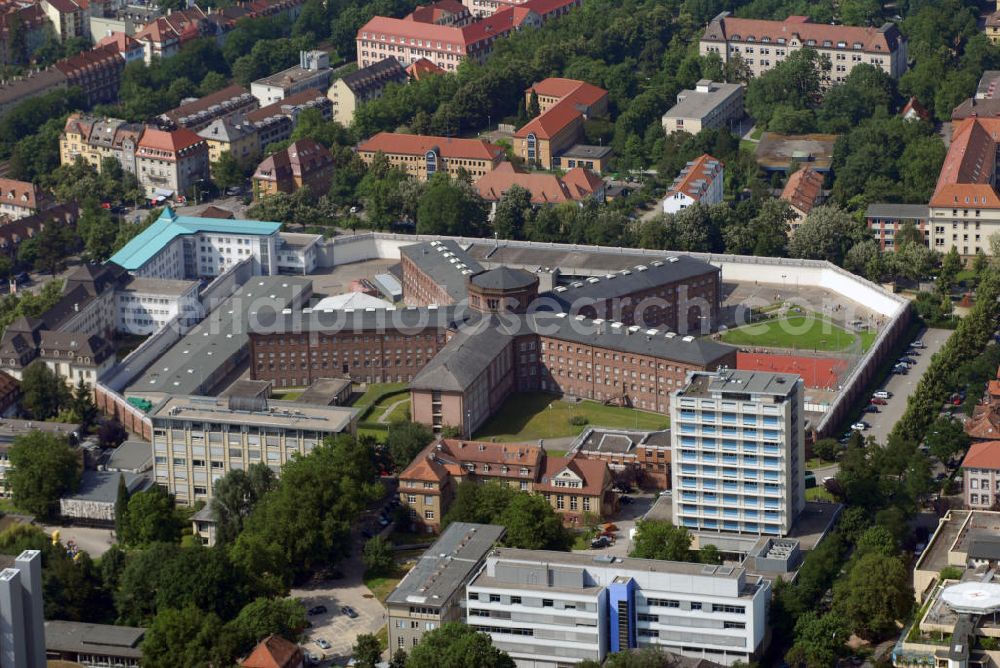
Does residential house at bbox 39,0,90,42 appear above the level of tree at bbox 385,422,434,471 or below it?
below

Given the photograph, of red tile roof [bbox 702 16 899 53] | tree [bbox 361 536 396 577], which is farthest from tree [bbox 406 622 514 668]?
red tile roof [bbox 702 16 899 53]

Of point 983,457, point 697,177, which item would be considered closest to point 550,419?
point 983,457

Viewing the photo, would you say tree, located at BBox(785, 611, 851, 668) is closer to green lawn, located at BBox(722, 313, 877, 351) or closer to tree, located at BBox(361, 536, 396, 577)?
tree, located at BBox(361, 536, 396, 577)

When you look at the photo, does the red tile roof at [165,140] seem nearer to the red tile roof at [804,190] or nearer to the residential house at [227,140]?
the residential house at [227,140]

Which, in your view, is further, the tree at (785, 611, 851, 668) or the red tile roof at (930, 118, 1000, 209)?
the red tile roof at (930, 118, 1000, 209)

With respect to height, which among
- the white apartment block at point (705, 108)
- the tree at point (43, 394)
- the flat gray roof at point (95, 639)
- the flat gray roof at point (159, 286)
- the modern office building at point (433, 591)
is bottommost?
the white apartment block at point (705, 108)

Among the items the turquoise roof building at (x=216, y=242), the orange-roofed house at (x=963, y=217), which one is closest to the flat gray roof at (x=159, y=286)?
the turquoise roof building at (x=216, y=242)
